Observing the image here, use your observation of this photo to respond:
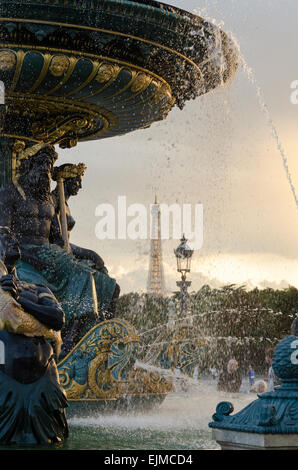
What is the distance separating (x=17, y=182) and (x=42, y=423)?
4.50m

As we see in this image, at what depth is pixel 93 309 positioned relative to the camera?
9.41 meters

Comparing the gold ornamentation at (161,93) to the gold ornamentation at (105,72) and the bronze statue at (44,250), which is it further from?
the bronze statue at (44,250)

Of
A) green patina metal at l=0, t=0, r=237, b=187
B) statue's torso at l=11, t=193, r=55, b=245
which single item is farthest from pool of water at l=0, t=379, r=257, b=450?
green patina metal at l=0, t=0, r=237, b=187

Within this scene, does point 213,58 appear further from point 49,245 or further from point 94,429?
point 94,429

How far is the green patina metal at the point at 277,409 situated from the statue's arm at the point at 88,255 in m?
5.70

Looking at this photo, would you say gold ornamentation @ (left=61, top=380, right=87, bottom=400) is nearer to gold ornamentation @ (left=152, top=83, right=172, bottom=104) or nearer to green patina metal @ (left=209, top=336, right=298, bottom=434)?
gold ornamentation @ (left=152, top=83, right=172, bottom=104)

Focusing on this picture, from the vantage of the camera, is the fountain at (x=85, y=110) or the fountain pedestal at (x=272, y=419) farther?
the fountain at (x=85, y=110)

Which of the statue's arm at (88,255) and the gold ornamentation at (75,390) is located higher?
the statue's arm at (88,255)

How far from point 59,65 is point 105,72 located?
1.73 feet

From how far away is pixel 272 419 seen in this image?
437 cm

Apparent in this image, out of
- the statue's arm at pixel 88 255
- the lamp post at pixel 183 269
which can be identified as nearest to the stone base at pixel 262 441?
the statue's arm at pixel 88 255

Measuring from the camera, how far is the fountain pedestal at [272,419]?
4.37 meters

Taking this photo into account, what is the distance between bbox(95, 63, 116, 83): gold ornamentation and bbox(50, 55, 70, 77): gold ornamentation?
14.7 inches

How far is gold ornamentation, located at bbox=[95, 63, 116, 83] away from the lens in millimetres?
8961
